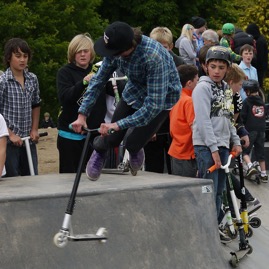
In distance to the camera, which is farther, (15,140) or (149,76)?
(15,140)

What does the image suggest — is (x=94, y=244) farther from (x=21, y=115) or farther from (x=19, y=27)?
(x=19, y=27)

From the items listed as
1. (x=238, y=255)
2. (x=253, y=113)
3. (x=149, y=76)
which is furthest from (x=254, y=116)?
(x=149, y=76)

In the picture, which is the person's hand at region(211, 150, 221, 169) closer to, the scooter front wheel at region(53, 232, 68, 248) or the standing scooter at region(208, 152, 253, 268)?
the standing scooter at region(208, 152, 253, 268)

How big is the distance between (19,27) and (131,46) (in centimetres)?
1889

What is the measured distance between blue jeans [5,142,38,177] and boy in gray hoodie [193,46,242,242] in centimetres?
166

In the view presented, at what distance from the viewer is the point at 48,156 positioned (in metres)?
13.0

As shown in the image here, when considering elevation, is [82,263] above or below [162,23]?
above

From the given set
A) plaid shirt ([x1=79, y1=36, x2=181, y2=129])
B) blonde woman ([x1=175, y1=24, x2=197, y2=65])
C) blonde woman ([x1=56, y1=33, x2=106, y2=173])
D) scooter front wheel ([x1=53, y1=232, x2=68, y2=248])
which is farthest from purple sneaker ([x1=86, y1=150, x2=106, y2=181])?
blonde woman ([x1=175, y1=24, x2=197, y2=65])

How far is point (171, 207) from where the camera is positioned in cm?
668

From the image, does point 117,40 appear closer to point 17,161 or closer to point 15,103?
point 15,103

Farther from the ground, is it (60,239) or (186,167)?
(60,239)

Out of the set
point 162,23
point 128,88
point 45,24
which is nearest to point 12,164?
point 128,88

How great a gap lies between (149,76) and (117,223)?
46.3 inches

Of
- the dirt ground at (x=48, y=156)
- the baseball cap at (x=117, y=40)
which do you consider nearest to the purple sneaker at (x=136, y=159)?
the baseball cap at (x=117, y=40)
